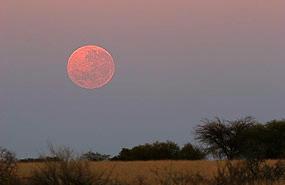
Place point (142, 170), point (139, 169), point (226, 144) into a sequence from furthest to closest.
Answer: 1. point (226, 144)
2. point (139, 169)
3. point (142, 170)

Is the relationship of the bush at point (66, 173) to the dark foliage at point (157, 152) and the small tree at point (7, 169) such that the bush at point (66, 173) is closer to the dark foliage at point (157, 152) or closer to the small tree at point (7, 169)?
the small tree at point (7, 169)

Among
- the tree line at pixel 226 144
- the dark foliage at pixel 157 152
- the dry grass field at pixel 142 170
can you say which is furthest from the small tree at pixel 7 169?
the dark foliage at pixel 157 152

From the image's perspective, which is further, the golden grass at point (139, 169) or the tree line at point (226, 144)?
the tree line at point (226, 144)

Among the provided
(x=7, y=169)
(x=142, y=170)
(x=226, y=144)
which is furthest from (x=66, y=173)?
Answer: (x=226, y=144)

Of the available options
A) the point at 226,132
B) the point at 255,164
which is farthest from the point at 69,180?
the point at 226,132

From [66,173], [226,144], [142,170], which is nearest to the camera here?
[66,173]

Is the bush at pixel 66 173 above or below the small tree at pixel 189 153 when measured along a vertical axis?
below

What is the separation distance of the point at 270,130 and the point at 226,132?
998 centimetres

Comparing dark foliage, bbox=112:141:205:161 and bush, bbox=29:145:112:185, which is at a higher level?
dark foliage, bbox=112:141:205:161

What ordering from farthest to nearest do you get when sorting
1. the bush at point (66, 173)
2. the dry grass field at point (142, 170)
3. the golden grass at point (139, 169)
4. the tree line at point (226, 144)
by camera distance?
the tree line at point (226, 144)
the golden grass at point (139, 169)
the dry grass field at point (142, 170)
the bush at point (66, 173)

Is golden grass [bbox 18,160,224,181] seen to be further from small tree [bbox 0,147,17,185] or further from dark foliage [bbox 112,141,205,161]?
dark foliage [bbox 112,141,205,161]

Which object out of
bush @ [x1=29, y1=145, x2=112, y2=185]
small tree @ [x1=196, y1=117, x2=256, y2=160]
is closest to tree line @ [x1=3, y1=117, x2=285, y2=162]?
small tree @ [x1=196, y1=117, x2=256, y2=160]

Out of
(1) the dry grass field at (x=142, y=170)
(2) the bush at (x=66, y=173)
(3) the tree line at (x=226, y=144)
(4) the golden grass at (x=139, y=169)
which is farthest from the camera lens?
(3) the tree line at (x=226, y=144)

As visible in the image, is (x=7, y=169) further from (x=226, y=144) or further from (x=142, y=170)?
(x=226, y=144)
